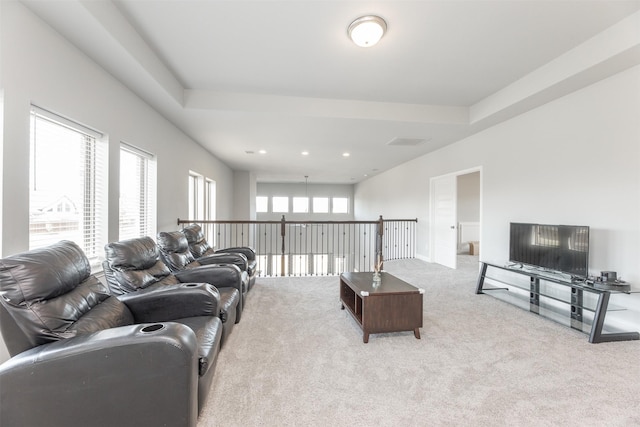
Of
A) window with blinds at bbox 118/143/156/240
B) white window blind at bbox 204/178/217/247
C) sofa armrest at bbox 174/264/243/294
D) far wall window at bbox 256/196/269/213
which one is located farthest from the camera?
far wall window at bbox 256/196/269/213

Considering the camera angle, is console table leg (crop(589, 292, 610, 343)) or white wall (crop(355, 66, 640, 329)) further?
white wall (crop(355, 66, 640, 329))

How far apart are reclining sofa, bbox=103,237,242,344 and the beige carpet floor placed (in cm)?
38

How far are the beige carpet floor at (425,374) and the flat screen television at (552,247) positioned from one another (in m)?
0.64

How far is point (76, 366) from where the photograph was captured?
1215 millimetres

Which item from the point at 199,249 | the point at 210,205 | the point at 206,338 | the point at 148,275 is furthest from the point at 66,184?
the point at 210,205

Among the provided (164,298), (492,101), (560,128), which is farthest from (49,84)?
(560,128)

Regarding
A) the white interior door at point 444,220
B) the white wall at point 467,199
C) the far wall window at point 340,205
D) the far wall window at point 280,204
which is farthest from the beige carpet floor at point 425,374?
the far wall window at point 340,205

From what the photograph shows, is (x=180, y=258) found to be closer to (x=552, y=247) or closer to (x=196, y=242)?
(x=196, y=242)

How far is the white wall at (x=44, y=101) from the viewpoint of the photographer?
174 cm

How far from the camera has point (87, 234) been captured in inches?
103

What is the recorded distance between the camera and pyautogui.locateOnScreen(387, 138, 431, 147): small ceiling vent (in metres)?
5.08

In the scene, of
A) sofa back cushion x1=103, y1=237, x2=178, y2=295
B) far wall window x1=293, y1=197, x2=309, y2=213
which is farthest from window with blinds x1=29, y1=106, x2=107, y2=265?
far wall window x1=293, y1=197, x2=309, y2=213

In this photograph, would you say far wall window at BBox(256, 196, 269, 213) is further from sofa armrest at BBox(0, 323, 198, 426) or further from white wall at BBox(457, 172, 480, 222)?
sofa armrest at BBox(0, 323, 198, 426)

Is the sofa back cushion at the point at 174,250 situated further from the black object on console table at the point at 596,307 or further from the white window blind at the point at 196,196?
the black object on console table at the point at 596,307
